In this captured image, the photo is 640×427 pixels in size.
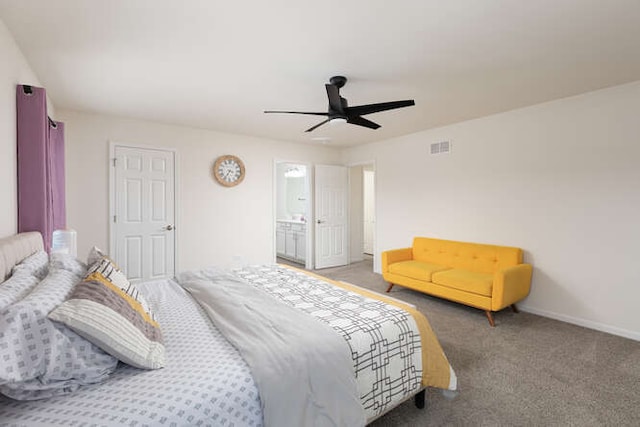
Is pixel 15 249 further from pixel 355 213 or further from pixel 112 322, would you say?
pixel 355 213

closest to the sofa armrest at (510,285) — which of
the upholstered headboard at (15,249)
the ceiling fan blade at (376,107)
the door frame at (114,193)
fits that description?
the ceiling fan blade at (376,107)

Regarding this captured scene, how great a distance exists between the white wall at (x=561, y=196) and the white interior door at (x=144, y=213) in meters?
3.99

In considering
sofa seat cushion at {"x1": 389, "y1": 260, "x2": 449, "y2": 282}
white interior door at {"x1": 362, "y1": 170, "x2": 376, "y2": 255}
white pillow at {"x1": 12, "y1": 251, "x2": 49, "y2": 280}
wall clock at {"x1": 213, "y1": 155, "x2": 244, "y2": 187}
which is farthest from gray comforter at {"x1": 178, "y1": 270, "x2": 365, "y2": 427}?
white interior door at {"x1": 362, "y1": 170, "x2": 376, "y2": 255}

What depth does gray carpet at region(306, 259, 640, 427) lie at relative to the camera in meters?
1.88

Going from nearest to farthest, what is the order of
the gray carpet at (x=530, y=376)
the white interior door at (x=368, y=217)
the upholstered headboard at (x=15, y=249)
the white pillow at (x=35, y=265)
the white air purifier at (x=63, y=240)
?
the upholstered headboard at (x=15, y=249)
the white pillow at (x=35, y=265)
the gray carpet at (x=530, y=376)
the white air purifier at (x=63, y=240)
the white interior door at (x=368, y=217)

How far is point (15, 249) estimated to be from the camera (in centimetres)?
168

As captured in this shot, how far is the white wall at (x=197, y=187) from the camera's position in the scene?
3928 millimetres

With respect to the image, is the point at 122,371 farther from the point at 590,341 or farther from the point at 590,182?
the point at 590,182

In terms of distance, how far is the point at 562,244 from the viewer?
3408mm

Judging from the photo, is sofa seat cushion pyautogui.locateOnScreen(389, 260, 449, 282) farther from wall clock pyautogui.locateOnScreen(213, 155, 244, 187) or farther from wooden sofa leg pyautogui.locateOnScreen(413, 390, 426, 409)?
wall clock pyautogui.locateOnScreen(213, 155, 244, 187)

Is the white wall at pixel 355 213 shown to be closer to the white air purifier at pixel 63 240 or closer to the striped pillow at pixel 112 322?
the white air purifier at pixel 63 240

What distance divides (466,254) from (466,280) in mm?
705

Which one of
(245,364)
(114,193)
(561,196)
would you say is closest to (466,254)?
(561,196)

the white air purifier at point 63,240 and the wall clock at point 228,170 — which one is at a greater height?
the wall clock at point 228,170
